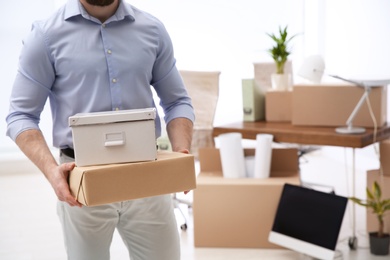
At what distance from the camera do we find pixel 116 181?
5.48 feet

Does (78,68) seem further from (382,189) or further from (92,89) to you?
(382,189)

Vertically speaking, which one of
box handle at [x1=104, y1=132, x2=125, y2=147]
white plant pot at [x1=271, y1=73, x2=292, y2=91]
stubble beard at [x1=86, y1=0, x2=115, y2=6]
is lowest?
white plant pot at [x1=271, y1=73, x2=292, y2=91]

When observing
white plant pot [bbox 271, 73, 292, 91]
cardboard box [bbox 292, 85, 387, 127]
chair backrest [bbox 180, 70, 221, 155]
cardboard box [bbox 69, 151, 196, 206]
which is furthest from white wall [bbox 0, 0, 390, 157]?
cardboard box [bbox 69, 151, 196, 206]

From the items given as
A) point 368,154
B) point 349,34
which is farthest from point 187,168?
point 349,34

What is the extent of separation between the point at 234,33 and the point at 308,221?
3435 mm

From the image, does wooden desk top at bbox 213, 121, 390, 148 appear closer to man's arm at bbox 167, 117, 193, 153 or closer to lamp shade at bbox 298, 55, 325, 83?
lamp shade at bbox 298, 55, 325, 83

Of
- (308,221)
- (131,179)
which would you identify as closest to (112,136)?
(131,179)

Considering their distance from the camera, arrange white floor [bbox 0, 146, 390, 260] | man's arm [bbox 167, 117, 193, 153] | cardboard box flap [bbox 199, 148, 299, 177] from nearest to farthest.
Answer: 1. man's arm [bbox 167, 117, 193, 153]
2. white floor [bbox 0, 146, 390, 260]
3. cardboard box flap [bbox 199, 148, 299, 177]

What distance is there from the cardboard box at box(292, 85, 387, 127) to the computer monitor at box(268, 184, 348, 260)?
46 cm

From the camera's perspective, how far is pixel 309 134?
12.1 feet

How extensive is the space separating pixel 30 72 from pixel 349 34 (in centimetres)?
490

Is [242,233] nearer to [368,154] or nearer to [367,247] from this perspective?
[367,247]

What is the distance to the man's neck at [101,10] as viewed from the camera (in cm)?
186

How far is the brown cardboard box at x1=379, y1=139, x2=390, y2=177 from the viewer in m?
3.79
